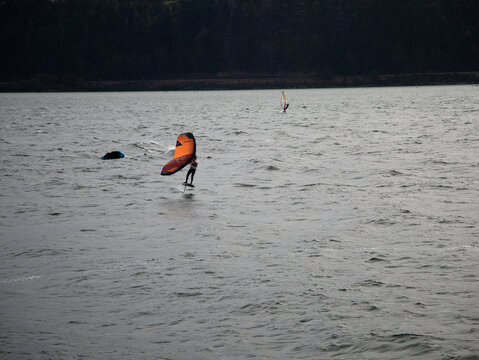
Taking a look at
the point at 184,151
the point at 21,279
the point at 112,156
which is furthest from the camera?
the point at 112,156

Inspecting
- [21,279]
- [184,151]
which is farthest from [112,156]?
[21,279]

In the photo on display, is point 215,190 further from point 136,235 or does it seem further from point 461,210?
point 461,210

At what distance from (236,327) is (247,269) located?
299 cm

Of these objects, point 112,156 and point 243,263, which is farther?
point 112,156

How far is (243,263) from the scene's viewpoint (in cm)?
1309

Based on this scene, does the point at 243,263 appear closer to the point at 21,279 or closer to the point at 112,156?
the point at 21,279

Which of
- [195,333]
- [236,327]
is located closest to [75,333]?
[195,333]

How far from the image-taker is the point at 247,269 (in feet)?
41.5

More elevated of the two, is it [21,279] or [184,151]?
[184,151]

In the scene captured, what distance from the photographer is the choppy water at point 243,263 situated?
30.3 ft

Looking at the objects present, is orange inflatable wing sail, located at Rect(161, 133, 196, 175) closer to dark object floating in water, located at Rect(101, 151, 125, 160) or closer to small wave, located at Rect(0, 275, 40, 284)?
small wave, located at Rect(0, 275, 40, 284)

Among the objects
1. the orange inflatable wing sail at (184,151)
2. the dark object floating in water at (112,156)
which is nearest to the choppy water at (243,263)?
the orange inflatable wing sail at (184,151)

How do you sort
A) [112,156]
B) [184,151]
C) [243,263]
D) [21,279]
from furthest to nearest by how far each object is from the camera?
[112,156], [184,151], [243,263], [21,279]

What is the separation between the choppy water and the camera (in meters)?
9.24
